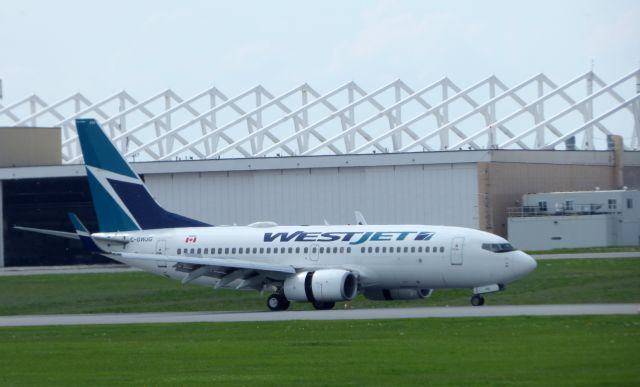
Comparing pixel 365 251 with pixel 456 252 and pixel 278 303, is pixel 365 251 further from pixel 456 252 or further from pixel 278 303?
pixel 278 303

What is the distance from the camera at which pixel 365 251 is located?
164ft

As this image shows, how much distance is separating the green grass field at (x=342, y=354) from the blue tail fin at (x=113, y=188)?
14056 mm

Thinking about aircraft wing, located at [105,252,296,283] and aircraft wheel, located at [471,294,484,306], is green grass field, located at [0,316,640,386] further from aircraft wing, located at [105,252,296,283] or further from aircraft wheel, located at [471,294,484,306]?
aircraft wheel, located at [471,294,484,306]

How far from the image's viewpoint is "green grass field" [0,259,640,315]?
51.9m

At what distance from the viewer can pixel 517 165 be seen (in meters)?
80.1

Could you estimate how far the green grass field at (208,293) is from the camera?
51.9 meters

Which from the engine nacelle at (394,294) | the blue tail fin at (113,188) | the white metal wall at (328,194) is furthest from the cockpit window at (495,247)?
the white metal wall at (328,194)

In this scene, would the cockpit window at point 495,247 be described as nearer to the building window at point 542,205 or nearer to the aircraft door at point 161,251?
the aircraft door at point 161,251

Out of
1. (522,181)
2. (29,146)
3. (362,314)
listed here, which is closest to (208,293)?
(362,314)

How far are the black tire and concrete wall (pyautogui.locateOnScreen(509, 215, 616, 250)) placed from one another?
28.5 m

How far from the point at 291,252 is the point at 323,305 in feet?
9.69

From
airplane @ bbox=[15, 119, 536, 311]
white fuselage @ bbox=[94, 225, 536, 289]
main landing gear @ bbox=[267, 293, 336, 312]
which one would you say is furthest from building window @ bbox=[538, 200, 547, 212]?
main landing gear @ bbox=[267, 293, 336, 312]

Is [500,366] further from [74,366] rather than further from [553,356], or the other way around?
[74,366]

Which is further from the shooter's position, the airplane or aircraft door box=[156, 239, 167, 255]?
aircraft door box=[156, 239, 167, 255]
